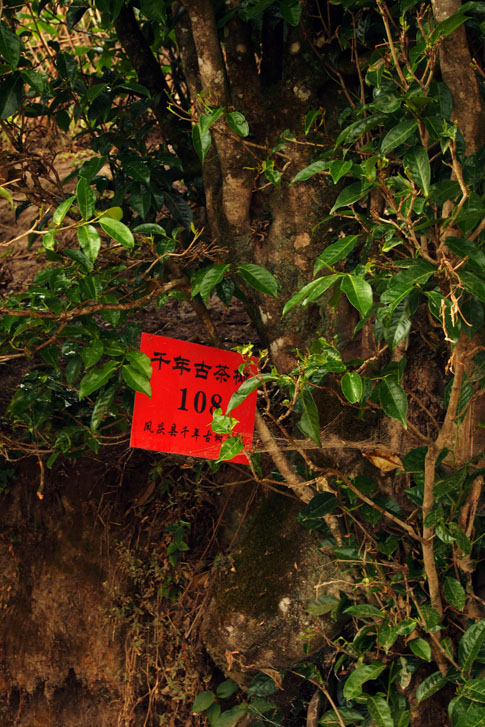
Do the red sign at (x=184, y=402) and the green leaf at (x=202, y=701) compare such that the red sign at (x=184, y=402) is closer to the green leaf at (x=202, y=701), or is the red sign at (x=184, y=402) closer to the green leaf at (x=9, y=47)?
the green leaf at (x=9, y=47)

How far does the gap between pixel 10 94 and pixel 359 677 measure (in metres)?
1.73

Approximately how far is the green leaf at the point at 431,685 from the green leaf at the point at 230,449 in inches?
34.0

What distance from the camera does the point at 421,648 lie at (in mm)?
1697

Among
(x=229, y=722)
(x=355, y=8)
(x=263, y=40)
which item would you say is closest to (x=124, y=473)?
(x=229, y=722)

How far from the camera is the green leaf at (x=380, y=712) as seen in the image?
1.73 meters

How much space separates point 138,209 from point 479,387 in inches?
42.3

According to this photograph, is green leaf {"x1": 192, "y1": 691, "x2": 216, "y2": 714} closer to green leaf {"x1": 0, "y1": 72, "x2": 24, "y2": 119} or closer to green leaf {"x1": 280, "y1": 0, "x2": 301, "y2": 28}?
green leaf {"x1": 0, "y1": 72, "x2": 24, "y2": 119}

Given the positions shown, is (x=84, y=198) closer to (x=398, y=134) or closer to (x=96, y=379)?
(x=96, y=379)

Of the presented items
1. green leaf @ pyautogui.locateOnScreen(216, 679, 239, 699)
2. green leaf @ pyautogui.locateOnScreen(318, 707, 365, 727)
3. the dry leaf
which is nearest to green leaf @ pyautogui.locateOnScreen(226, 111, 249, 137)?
the dry leaf

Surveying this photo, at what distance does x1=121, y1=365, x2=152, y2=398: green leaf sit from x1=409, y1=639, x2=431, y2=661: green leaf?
92 cm

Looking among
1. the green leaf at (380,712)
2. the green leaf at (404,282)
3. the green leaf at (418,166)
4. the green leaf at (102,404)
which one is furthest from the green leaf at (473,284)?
the green leaf at (380,712)

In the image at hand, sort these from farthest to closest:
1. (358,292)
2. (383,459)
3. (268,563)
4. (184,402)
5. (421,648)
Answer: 1. (268,563)
2. (184,402)
3. (383,459)
4. (421,648)
5. (358,292)

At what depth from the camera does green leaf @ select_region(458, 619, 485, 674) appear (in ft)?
5.43

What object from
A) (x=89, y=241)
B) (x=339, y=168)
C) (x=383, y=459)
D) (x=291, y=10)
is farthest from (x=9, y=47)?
(x=383, y=459)
